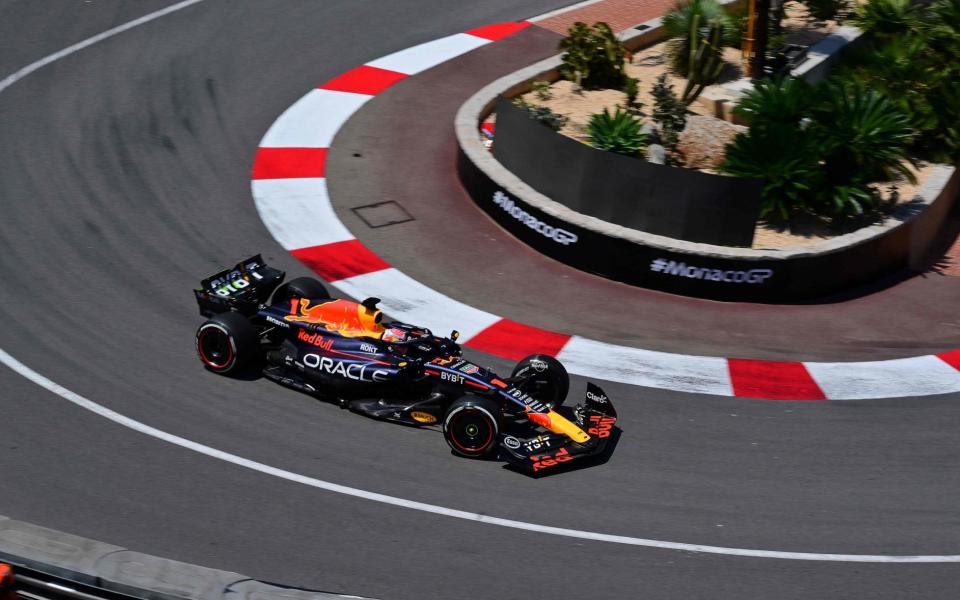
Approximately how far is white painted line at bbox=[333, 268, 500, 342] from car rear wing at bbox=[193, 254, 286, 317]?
1.35m

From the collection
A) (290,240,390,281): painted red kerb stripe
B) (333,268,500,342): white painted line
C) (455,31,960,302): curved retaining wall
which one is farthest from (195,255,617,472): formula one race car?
(455,31,960,302): curved retaining wall

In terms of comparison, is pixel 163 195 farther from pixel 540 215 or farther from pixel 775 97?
pixel 775 97

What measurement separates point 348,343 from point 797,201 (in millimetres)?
6156

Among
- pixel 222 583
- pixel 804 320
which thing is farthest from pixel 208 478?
pixel 804 320

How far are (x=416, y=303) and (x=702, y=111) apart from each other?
19.3 ft

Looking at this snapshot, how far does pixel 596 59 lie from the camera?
15.8 m

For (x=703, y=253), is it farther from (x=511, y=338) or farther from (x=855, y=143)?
(x=855, y=143)

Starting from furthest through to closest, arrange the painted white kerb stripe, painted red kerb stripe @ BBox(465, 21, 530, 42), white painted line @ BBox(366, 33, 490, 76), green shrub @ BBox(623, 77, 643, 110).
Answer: painted red kerb stripe @ BBox(465, 21, 530, 42) → white painted line @ BBox(366, 33, 490, 76) → green shrub @ BBox(623, 77, 643, 110) → the painted white kerb stripe

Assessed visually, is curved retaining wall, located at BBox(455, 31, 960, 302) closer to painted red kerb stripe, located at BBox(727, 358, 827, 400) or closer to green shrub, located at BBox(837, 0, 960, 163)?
painted red kerb stripe, located at BBox(727, 358, 827, 400)

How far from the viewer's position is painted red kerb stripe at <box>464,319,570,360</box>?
10852mm

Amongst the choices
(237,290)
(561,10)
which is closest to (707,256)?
(237,290)

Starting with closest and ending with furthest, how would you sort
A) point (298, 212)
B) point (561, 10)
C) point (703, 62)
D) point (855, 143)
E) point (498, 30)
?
point (855, 143) → point (298, 212) → point (703, 62) → point (498, 30) → point (561, 10)

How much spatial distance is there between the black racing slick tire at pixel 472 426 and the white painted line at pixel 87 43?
10.1 m

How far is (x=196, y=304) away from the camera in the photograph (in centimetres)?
1108
